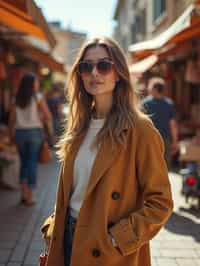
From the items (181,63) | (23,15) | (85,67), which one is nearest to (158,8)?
(181,63)

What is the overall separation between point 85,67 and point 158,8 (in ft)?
51.2

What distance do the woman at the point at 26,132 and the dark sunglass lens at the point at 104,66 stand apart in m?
4.22

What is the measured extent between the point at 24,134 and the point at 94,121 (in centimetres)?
415

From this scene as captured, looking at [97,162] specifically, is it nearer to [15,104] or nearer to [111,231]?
[111,231]

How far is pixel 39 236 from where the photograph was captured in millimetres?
4887

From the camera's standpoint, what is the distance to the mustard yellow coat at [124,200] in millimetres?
1948

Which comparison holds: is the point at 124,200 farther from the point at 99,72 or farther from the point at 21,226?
the point at 21,226

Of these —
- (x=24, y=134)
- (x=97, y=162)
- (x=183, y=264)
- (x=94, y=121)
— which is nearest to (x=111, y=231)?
(x=97, y=162)

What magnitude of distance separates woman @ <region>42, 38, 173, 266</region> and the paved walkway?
2.16 metres

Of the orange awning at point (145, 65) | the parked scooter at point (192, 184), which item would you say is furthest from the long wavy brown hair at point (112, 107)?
the orange awning at point (145, 65)

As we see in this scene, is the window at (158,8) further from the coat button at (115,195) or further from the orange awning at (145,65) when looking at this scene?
the coat button at (115,195)

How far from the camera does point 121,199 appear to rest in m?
2.01

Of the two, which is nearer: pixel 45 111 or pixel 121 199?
pixel 121 199

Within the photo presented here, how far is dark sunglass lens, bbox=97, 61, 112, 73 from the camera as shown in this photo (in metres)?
2.18
